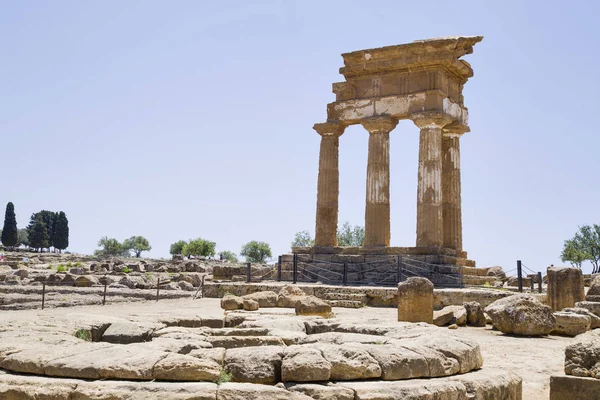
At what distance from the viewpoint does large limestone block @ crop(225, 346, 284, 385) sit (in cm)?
498

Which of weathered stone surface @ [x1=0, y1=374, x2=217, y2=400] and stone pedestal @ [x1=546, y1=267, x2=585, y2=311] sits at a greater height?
stone pedestal @ [x1=546, y1=267, x2=585, y2=311]

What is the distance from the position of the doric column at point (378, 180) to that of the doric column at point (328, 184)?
57.8 inches

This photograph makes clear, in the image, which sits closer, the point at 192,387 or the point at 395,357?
the point at 192,387

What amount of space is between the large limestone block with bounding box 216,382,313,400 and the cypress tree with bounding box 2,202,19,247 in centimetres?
7230

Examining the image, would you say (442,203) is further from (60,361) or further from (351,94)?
(60,361)

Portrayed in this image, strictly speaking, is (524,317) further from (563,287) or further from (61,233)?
(61,233)

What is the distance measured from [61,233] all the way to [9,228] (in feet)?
22.0

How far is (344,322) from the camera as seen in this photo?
320 inches

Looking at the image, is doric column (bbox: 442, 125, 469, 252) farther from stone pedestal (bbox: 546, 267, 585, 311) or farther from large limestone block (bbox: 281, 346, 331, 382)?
large limestone block (bbox: 281, 346, 331, 382)

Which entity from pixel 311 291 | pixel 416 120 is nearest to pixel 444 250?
pixel 416 120

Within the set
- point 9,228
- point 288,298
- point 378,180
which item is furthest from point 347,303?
point 9,228

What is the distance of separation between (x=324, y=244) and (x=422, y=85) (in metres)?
6.52

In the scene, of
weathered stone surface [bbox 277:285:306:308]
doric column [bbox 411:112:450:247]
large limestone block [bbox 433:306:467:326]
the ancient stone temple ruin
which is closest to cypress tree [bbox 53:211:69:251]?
the ancient stone temple ruin

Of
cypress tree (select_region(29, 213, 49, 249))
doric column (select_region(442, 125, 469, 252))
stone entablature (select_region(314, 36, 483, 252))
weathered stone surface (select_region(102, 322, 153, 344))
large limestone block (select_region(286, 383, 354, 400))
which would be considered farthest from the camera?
cypress tree (select_region(29, 213, 49, 249))
